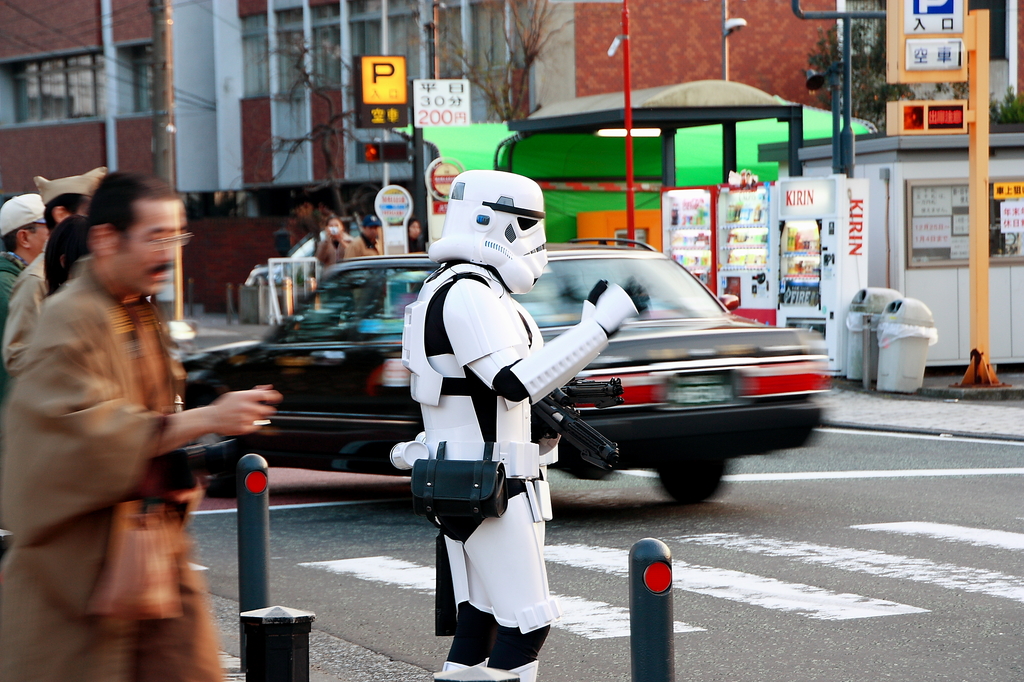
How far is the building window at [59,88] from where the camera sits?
141 feet

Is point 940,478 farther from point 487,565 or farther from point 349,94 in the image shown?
point 349,94

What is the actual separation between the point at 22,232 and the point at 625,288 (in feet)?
13.9

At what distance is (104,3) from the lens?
41.7m

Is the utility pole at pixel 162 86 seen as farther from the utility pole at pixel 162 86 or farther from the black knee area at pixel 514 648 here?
the black knee area at pixel 514 648

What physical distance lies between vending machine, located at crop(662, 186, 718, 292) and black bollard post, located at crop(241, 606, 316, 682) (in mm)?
15193

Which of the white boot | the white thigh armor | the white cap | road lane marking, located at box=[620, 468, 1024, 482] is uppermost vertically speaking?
the white cap

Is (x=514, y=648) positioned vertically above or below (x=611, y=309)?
below

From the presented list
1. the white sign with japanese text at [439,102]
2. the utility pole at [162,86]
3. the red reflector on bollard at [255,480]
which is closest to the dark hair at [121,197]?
the red reflector on bollard at [255,480]

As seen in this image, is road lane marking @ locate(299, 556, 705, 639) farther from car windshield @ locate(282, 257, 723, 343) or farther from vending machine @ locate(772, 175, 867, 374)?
vending machine @ locate(772, 175, 867, 374)

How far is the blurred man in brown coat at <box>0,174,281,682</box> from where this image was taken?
8.90 feet

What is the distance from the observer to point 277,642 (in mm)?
4141

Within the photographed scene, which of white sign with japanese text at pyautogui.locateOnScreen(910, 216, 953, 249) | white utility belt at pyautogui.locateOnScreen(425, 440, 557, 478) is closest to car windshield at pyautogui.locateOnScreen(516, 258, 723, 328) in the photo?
white utility belt at pyautogui.locateOnScreen(425, 440, 557, 478)

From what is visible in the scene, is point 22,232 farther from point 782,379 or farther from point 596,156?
point 596,156

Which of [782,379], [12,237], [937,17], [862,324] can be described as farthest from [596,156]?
[12,237]
